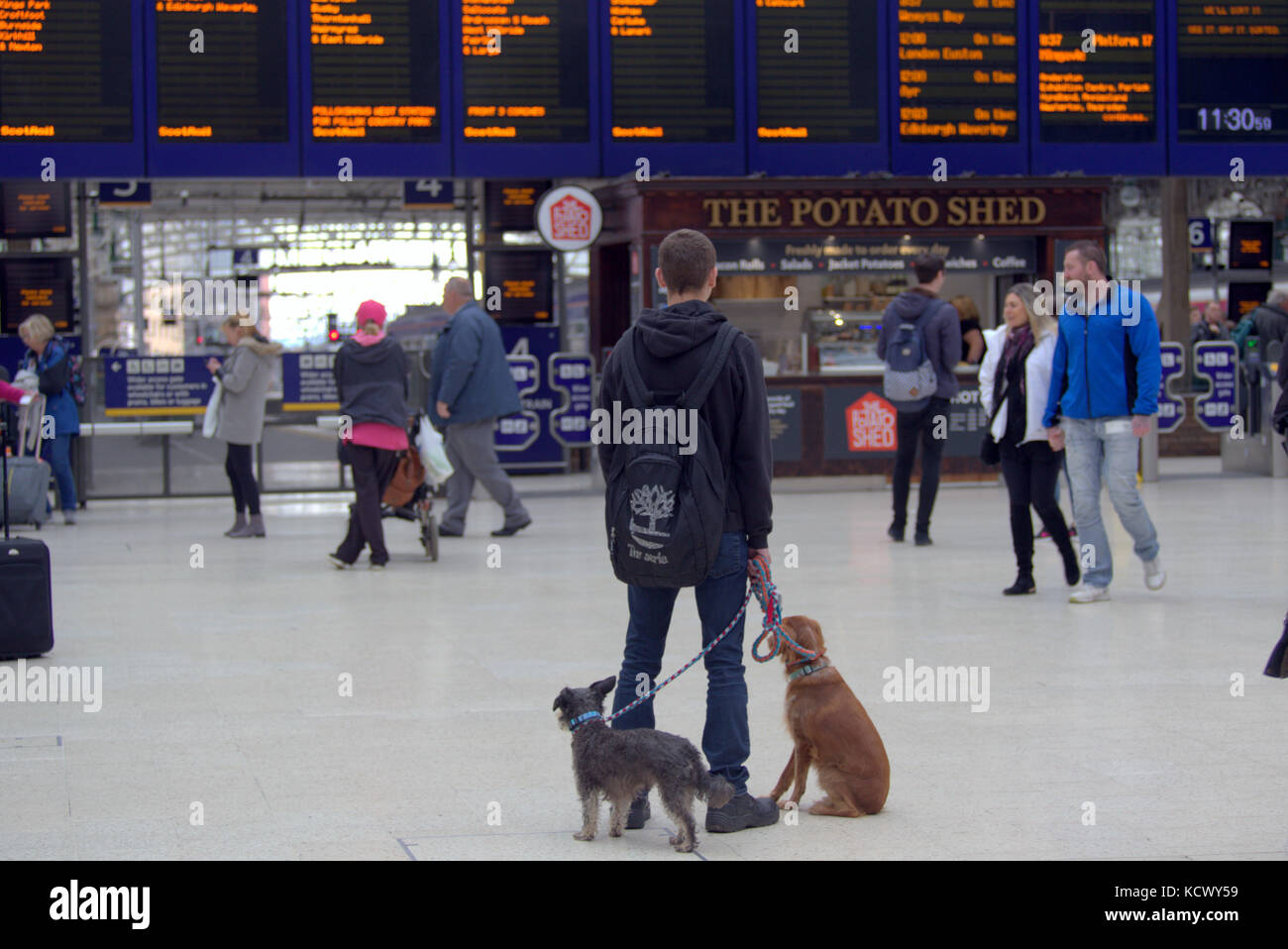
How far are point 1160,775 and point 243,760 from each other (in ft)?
9.74

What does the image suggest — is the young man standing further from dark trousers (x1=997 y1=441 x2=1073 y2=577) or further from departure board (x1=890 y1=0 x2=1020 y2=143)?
departure board (x1=890 y1=0 x2=1020 y2=143)

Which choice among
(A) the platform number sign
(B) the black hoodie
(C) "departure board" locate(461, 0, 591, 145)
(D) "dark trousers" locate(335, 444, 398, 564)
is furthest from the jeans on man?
(A) the platform number sign

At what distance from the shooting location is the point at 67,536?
13367mm

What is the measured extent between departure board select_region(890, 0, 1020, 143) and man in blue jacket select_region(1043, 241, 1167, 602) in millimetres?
7975

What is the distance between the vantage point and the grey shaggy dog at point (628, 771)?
15.0 ft

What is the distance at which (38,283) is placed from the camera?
16.5m

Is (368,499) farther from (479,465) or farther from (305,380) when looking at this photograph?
(305,380)

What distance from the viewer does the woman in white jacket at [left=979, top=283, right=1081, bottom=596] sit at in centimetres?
930

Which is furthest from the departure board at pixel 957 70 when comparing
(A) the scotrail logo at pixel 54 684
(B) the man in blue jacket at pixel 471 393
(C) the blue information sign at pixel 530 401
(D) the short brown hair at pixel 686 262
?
(D) the short brown hair at pixel 686 262

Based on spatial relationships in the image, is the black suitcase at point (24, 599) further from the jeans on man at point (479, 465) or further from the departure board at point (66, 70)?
the departure board at point (66, 70)

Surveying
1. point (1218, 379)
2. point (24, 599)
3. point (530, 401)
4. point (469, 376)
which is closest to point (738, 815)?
point (24, 599)

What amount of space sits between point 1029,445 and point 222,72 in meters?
9.07
